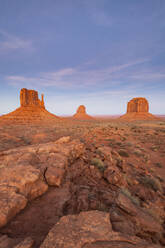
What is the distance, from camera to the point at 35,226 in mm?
2561

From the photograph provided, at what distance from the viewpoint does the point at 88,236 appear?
6.24ft

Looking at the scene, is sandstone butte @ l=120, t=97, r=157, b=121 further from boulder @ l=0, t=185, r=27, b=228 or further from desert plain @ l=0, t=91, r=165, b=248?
boulder @ l=0, t=185, r=27, b=228

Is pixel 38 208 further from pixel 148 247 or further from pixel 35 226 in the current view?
pixel 148 247

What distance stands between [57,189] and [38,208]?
84 cm

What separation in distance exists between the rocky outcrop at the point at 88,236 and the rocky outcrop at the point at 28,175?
1.39 meters

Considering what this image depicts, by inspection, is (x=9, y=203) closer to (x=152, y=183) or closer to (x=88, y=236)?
(x=88, y=236)

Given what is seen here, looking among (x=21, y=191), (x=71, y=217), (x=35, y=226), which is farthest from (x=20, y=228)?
(x=71, y=217)

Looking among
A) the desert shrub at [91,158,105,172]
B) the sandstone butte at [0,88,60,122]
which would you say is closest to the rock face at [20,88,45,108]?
the sandstone butte at [0,88,60,122]

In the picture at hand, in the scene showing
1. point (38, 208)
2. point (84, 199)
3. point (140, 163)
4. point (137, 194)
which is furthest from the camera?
point (140, 163)

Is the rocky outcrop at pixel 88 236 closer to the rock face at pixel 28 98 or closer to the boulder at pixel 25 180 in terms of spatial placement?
the boulder at pixel 25 180

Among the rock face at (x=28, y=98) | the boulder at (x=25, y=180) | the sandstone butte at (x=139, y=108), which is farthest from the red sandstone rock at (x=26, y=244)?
the sandstone butte at (x=139, y=108)

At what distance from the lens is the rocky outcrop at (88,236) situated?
1787mm

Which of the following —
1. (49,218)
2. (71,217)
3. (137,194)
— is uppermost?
(71,217)

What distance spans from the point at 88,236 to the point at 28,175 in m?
2.55
